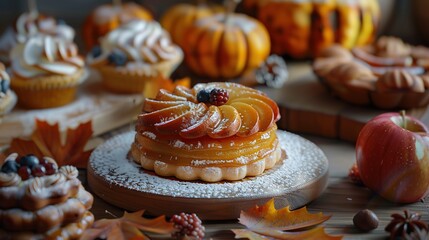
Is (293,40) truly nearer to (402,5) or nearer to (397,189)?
(402,5)

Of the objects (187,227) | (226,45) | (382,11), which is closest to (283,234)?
(187,227)

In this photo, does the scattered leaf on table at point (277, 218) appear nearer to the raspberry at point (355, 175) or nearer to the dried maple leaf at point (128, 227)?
the dried maple leaf at point (128, 227)

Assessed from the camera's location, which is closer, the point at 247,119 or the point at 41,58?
the point at 247,119

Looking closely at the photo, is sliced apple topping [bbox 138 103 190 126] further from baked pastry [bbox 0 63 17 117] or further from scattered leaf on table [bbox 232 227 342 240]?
baked pastry [bbox 0 63 17 117]

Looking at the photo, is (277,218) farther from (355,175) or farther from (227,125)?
(355,175)

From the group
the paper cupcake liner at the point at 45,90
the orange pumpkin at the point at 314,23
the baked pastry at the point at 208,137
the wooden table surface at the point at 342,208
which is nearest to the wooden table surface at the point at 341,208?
the wooden table surface at the point at 342,208

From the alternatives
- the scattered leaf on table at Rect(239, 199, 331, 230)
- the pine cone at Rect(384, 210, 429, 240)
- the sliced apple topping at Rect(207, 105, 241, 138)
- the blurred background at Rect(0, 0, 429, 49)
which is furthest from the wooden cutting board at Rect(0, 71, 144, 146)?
the blurred background at Rect(0, 0, 429, 49)
